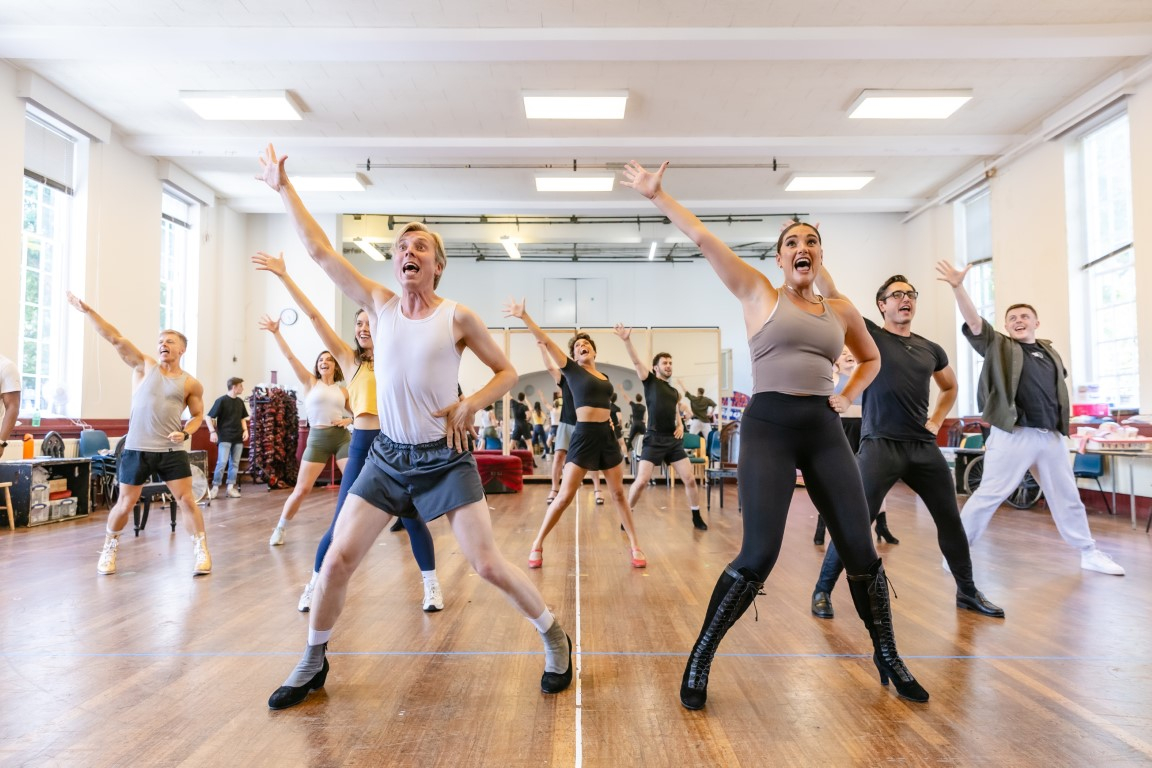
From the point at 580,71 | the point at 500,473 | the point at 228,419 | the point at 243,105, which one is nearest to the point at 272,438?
the point at 228,419

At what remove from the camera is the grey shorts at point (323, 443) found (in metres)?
4.62

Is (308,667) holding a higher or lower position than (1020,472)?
lower

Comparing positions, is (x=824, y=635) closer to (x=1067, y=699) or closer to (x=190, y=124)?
(x=1067, y=699)

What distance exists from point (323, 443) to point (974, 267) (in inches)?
398

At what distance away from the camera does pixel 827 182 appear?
10703 millimetres

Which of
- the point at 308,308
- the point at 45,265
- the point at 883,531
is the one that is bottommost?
the point at 883,531

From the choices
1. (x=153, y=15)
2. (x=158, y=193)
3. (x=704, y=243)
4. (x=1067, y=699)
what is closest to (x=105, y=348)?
(x=158, y=193)

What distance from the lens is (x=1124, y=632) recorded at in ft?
9.84

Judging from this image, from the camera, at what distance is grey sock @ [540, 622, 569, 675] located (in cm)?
234

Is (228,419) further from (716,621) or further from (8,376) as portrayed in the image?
(716,621)

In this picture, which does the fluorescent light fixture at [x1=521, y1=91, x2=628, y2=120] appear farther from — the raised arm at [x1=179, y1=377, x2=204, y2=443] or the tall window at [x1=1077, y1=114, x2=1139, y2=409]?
the tall window at [x1=1077, y1=114, x2=1139, y2=409]

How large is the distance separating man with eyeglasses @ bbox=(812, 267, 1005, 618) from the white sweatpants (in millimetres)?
681

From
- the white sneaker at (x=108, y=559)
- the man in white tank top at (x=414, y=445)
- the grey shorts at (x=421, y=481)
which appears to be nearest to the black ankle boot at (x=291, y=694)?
the man in white tank top at (x=414, y=445)

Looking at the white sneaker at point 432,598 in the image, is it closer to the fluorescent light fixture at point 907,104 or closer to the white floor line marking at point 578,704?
the white floor line marking at point 578,704
